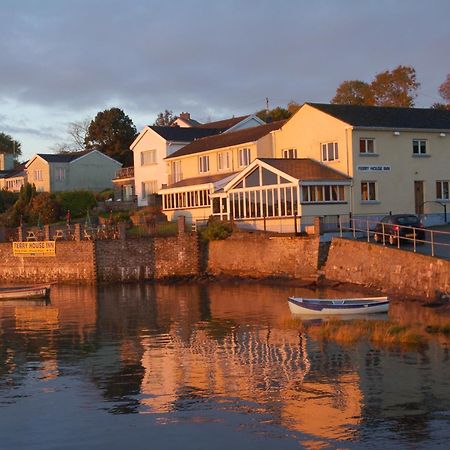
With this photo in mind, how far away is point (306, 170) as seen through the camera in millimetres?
54625

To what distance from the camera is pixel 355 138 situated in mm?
54406

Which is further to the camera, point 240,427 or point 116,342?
point 116,342

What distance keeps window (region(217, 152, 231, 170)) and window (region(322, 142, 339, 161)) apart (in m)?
11.8

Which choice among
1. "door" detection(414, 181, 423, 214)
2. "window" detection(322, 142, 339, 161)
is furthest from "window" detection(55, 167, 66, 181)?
"door" detection(414, 181, 423, 214)

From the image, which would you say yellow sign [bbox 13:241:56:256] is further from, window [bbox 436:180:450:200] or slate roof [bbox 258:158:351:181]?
window [bbox 436:180:450:200]

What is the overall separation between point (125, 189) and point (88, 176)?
463 inches

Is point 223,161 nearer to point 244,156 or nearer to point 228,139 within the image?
point 228,139

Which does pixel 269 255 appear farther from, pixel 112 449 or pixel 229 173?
pixel 112 449

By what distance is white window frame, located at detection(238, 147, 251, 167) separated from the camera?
210 ft

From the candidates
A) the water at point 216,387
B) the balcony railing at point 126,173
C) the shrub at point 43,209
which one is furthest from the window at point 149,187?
the water at point 216,387

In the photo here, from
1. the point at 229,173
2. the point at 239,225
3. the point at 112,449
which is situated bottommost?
the point at 112,449

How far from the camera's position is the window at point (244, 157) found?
211 ft

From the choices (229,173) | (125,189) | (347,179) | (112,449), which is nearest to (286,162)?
(347,179)

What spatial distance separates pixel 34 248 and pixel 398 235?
1174 inches
